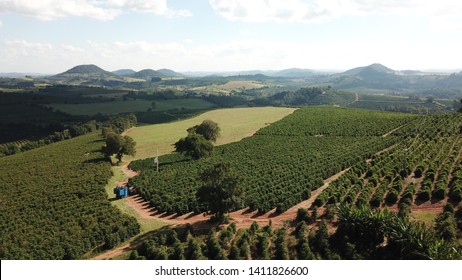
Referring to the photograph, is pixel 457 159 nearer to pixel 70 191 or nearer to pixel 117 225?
pixel 117 225

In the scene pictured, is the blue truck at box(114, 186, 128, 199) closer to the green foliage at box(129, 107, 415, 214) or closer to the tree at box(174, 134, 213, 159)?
the green foliage at box(129, 107, 415, 214)

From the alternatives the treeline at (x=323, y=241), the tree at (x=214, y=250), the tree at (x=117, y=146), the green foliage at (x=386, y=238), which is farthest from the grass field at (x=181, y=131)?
the green foliage at (x=386, y=238)

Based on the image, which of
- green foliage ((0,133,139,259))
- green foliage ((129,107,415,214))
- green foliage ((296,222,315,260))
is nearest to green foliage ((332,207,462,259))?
green foliage ((296,222,315,260))

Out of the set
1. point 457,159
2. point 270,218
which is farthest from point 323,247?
point 457,159

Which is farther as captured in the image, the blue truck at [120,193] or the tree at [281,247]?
the blue truck at [120,193]

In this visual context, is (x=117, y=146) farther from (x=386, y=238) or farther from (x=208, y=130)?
(x=386, y=238)

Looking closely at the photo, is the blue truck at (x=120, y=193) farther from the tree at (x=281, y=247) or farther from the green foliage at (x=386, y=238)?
the green foliage at (x=386, y=238)

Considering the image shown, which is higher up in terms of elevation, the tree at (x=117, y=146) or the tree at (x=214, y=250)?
the tree at (x=117, y=146)
